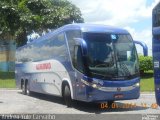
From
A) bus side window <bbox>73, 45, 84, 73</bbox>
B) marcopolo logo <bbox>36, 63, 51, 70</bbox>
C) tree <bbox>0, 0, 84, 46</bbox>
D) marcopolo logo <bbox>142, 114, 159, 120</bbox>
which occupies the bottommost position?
marcopolo logo <bbox>142, 114, 159, 120</bbox>

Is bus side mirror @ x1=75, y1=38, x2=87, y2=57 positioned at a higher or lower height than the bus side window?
higher

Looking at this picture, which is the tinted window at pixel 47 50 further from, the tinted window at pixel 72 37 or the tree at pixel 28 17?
the tree at pixel 28 17

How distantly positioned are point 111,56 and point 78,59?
125 centimetres

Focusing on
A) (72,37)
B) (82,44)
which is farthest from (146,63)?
(82,44)

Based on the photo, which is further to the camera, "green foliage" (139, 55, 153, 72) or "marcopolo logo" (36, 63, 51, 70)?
"green foliage" (139, 55, 153, 72)

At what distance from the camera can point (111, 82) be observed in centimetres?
1535

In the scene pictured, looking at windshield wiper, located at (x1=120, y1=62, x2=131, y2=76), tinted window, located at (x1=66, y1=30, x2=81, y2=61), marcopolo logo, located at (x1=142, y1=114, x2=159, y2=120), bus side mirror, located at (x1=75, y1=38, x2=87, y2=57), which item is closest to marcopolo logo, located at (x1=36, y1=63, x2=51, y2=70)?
tinted window, located at (x1=66, y1=30, x2=81, y2=61)

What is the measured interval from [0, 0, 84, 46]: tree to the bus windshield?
75.8 feet

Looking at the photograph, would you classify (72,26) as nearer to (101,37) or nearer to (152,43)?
(101,37)

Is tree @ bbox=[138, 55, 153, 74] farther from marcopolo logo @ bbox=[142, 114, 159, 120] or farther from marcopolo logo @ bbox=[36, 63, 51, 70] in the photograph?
marcopolo logo @ bbox=[142, 114, 159, 120]

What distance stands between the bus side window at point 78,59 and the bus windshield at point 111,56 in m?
0.34

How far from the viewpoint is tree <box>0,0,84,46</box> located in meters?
38.5

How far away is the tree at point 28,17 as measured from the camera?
1515 inches
